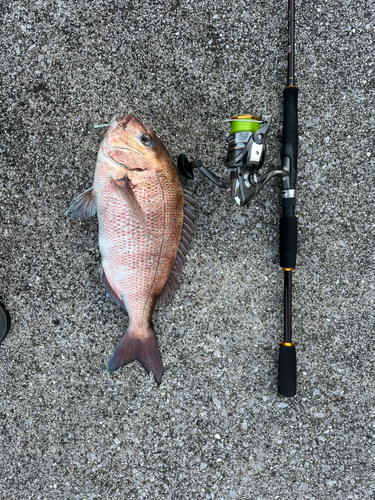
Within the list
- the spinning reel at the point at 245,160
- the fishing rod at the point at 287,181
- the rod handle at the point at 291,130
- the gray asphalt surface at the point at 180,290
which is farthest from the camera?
the gray asphalt surface at the point at 180,290

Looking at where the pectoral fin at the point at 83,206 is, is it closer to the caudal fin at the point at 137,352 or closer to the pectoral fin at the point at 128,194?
the pectoral fin at the point at 128,194

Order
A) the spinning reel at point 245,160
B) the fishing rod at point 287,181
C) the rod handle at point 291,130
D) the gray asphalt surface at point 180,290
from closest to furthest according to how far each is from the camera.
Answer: the spinning reel at point 245,160, the fishing rod at point 287,181, the rod handle at point 291,130, the gray asphalt surface at point 180,290

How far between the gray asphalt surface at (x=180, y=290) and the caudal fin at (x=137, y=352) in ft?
0.40

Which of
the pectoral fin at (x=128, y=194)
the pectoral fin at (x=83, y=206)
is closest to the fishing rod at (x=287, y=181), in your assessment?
the pectoral fin at (x=128, y=194)

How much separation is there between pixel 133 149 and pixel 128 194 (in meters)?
0.21

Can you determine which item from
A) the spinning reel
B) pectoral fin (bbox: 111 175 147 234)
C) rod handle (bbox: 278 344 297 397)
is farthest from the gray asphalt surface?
pectoral fin (bbox: 111 175 147 234)

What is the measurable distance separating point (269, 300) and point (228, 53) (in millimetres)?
1349

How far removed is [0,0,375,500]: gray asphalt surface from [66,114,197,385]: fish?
140 mm

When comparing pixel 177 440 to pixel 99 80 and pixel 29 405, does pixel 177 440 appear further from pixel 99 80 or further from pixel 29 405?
pixel 99 80

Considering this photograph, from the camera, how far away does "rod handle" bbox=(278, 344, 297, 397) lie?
173 centimetres

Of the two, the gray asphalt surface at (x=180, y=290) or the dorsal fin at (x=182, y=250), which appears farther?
the gray asphalt surface at (x=180, y=290)

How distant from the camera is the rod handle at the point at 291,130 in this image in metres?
1.69

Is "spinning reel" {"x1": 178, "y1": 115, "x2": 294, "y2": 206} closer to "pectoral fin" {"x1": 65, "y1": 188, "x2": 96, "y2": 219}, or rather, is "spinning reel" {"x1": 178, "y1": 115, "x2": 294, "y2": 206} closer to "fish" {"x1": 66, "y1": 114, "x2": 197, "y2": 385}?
"fish" {"x1": 66, "y1": 114, "x2": 197, "y2": 385}

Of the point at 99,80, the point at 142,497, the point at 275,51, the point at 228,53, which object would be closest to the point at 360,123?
the point at 275,51
